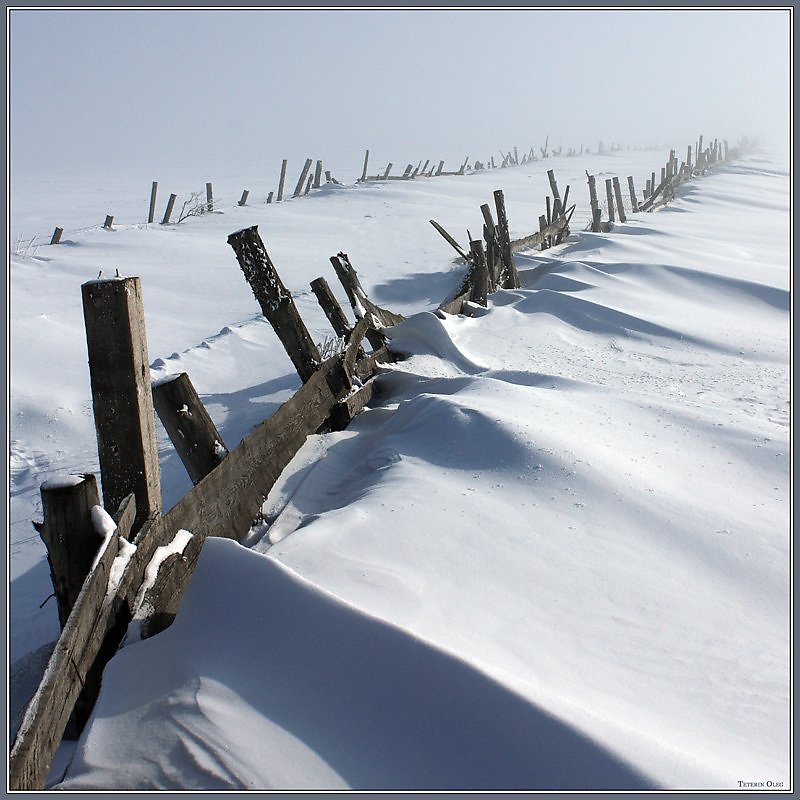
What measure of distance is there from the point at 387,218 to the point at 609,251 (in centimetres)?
922

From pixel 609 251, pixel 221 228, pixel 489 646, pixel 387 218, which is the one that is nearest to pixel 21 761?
pixel 489 646

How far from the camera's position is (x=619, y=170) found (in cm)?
4569

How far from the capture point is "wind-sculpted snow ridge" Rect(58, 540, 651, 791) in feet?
5.92

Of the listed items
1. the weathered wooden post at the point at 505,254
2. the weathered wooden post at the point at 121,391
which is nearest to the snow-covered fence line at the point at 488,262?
Result: the weathered wooden post at the point at 505,254

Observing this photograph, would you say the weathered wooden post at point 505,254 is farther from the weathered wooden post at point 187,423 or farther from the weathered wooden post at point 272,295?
→ the weathered wooden post at point 187,423

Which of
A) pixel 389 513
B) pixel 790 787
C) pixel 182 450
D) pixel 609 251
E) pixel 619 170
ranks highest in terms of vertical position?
pixel 619 170

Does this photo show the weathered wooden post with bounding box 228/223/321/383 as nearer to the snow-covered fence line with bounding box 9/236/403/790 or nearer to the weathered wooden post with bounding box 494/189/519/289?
the snow-covered fence line with bounding box 9/236/403/790

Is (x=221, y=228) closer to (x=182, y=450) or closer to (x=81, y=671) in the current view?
(x=182, y=450)

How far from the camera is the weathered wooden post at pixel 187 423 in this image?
325 centimetres

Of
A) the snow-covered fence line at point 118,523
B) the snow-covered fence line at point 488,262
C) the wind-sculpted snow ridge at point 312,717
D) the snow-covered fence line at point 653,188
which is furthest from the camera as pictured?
the snow-covered fence line at point 653,188

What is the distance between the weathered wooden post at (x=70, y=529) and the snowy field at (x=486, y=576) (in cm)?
29

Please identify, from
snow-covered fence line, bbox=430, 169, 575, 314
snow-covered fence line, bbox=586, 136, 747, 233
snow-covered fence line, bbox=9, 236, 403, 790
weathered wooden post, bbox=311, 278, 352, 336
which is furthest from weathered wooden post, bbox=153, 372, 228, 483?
snow-covered fence line, bbox=586, 136, 747, 233

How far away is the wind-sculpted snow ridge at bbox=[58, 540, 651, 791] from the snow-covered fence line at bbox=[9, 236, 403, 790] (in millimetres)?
128

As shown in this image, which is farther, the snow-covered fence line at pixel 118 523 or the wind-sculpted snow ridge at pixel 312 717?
the snow-covered fence line at pixel 118 523
